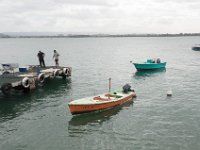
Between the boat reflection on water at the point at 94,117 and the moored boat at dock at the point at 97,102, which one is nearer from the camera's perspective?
the boat reflection on water at the point at 94,117

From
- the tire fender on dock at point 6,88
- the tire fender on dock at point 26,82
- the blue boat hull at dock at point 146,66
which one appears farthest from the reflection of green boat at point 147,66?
the tire fender on dock at point 6,88

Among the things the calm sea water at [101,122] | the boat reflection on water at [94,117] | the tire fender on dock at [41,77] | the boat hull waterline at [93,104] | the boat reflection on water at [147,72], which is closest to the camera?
the calm sea water at [101,122]

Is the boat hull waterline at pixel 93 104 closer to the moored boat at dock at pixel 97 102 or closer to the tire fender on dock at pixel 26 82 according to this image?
the moored boat at dock at pixel 97 102

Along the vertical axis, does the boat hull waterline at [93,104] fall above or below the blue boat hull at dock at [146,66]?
below

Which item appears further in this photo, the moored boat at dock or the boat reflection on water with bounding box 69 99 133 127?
the moored boat at dock

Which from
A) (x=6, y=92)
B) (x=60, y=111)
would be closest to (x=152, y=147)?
(x=60, y=111)

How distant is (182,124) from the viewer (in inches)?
853

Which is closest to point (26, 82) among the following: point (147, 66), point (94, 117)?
point (94, 117)

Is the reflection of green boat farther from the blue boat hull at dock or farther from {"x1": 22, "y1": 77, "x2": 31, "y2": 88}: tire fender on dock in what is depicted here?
{"x1": 22, "y1": 77, "x2": 31, "y2": 88}: tire fender on dock

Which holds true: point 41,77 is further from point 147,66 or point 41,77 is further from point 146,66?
point 147,66

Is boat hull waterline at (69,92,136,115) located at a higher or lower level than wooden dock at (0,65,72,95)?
lower

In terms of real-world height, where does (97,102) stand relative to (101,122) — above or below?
above

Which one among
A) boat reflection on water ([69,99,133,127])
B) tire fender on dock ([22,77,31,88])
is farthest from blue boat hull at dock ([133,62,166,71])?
boat reflection on water ([69,99,133,127])

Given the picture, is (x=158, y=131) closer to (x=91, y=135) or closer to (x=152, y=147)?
(x=152, y=147)
